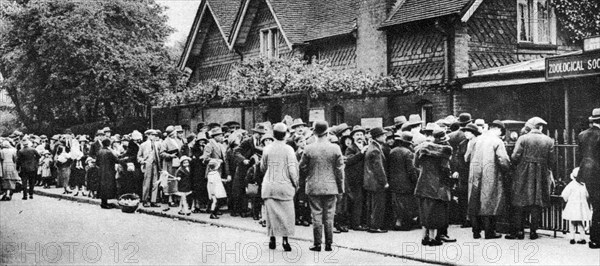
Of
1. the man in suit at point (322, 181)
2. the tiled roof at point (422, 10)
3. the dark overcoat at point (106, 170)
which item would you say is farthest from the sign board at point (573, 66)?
the dark overcoat at point (106, 170)

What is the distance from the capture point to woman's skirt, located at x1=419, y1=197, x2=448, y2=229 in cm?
1120

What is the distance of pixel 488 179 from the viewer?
12.0m

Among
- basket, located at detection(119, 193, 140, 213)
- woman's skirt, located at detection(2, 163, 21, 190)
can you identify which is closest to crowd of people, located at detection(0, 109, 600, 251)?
basket, located at detection(119, 193, 140, 213)

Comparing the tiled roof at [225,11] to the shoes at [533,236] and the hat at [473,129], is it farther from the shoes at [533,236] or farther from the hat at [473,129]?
the shoes at [533,236]

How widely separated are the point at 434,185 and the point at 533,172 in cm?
182

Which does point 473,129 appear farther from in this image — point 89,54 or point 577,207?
point 89,54

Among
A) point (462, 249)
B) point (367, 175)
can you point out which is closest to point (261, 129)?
point (367, 175)

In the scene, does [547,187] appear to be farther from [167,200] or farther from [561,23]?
[561,23]

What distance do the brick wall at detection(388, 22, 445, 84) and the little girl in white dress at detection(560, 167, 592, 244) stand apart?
31.8ft

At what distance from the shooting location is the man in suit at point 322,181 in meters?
10.9

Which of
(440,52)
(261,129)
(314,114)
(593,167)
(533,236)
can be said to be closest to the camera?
(593,167)

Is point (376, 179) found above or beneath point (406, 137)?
beneath

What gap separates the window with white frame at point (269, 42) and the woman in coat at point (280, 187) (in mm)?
18628

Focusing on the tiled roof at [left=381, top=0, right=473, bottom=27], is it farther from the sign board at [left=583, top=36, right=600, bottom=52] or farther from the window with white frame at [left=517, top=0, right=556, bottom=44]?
the sign board at [left=583, top=36, right=600, bottom=52]
